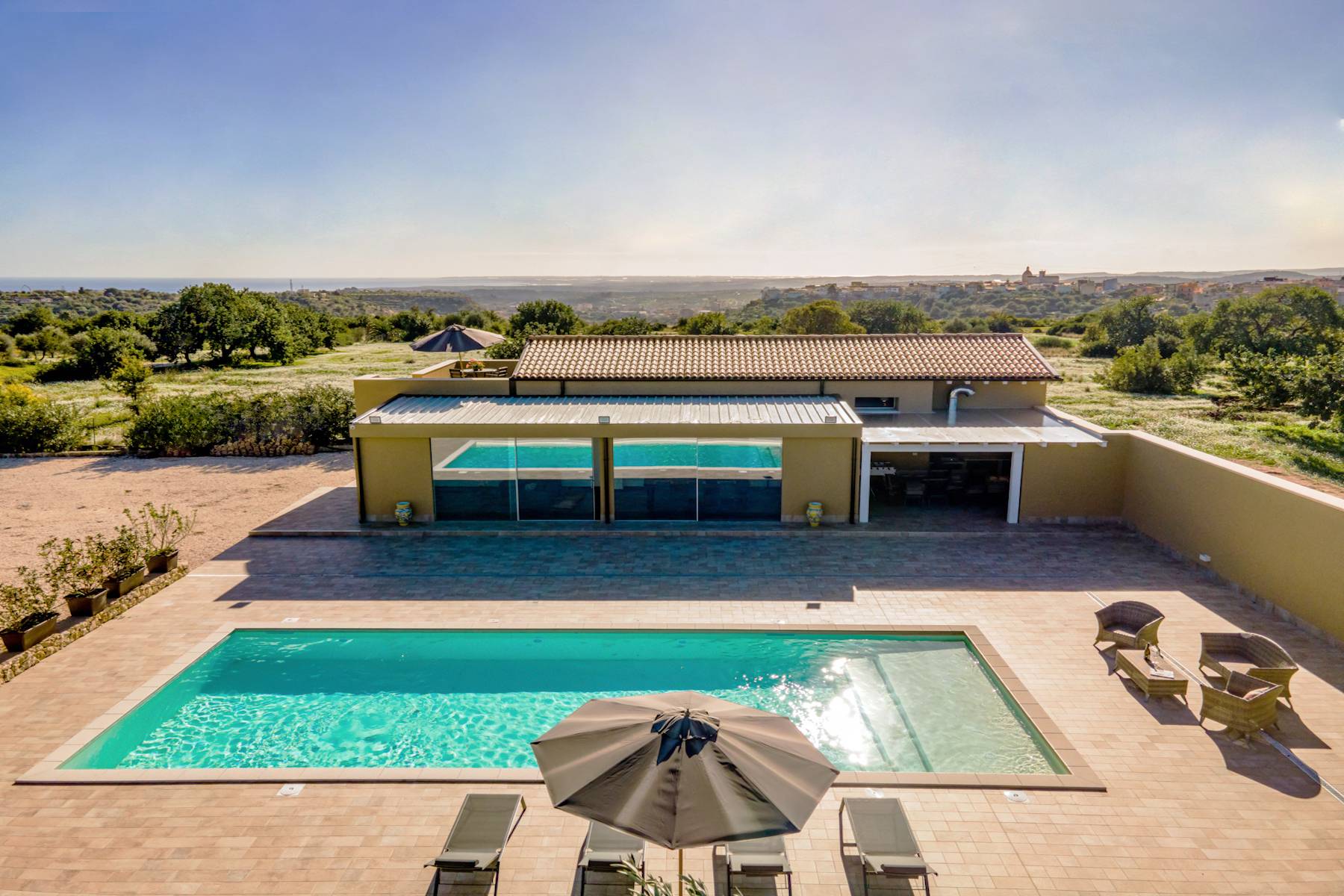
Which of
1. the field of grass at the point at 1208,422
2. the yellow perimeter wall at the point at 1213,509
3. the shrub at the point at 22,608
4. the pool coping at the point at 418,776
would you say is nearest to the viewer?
the pool coping at the point at 418,776

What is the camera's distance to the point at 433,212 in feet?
176

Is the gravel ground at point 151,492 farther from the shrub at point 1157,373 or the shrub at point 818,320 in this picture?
the shrub at point 818,320

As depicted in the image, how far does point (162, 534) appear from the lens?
16.7 m

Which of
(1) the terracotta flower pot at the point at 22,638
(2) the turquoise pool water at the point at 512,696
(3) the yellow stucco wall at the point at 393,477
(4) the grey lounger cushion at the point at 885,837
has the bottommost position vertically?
(2) the turquoise pool water at the point at 512,696

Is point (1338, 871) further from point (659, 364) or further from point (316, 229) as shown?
point (316, 229)

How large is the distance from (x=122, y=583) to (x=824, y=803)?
14007 millimetres

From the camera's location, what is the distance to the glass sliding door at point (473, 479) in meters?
18.2

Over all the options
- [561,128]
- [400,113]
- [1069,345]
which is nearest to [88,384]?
[400,113]

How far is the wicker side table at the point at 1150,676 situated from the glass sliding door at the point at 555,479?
38.4 ft

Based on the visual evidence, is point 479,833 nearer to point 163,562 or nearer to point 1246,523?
point 163,562

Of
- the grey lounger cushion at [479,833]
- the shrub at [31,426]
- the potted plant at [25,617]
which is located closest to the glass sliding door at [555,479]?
the potted plant at [25,617]

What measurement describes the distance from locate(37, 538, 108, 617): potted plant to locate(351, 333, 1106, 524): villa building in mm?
5656

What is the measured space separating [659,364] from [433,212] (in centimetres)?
3922

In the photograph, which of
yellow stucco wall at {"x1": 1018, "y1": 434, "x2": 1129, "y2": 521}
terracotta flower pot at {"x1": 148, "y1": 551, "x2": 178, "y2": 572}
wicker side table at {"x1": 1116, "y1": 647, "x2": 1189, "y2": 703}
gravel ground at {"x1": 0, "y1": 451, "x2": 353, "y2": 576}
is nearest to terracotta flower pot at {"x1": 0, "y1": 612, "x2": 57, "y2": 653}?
terracotta flower pot at {"x1": 148, "y1": 551, "x2": 178, "y2": 572}
